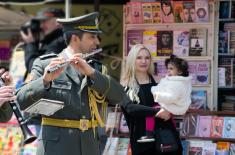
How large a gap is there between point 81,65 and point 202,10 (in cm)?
240

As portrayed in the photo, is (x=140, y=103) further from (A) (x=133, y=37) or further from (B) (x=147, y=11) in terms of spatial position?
(B) (x=147, y=11)

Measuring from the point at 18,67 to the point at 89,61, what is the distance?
3.43 metres

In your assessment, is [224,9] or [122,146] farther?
[224,9]

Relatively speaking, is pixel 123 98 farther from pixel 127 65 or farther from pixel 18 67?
pixel 18 67

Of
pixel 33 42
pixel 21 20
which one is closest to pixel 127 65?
pixel 33 42

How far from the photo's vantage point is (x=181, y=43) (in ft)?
18.4

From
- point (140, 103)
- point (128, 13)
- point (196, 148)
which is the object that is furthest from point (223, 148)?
point (128, 13)

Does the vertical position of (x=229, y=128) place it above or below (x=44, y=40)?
below

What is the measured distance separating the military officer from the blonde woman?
941 millimetres

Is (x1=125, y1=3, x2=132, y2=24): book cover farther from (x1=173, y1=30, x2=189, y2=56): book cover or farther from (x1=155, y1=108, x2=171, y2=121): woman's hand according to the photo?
(x1=155, y1=108, x2=171, y2=121): woman's hand

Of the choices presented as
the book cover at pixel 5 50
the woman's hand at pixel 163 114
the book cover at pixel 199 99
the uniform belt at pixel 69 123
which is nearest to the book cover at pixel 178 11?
the book cover at pixel 199 99

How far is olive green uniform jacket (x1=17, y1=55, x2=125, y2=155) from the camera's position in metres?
3.70

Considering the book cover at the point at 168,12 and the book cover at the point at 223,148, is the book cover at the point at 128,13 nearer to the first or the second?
the book cover at the point at 168,12

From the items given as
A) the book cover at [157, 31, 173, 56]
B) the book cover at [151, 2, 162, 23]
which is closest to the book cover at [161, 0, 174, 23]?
the book cover at [151, 2, 162, 23]
